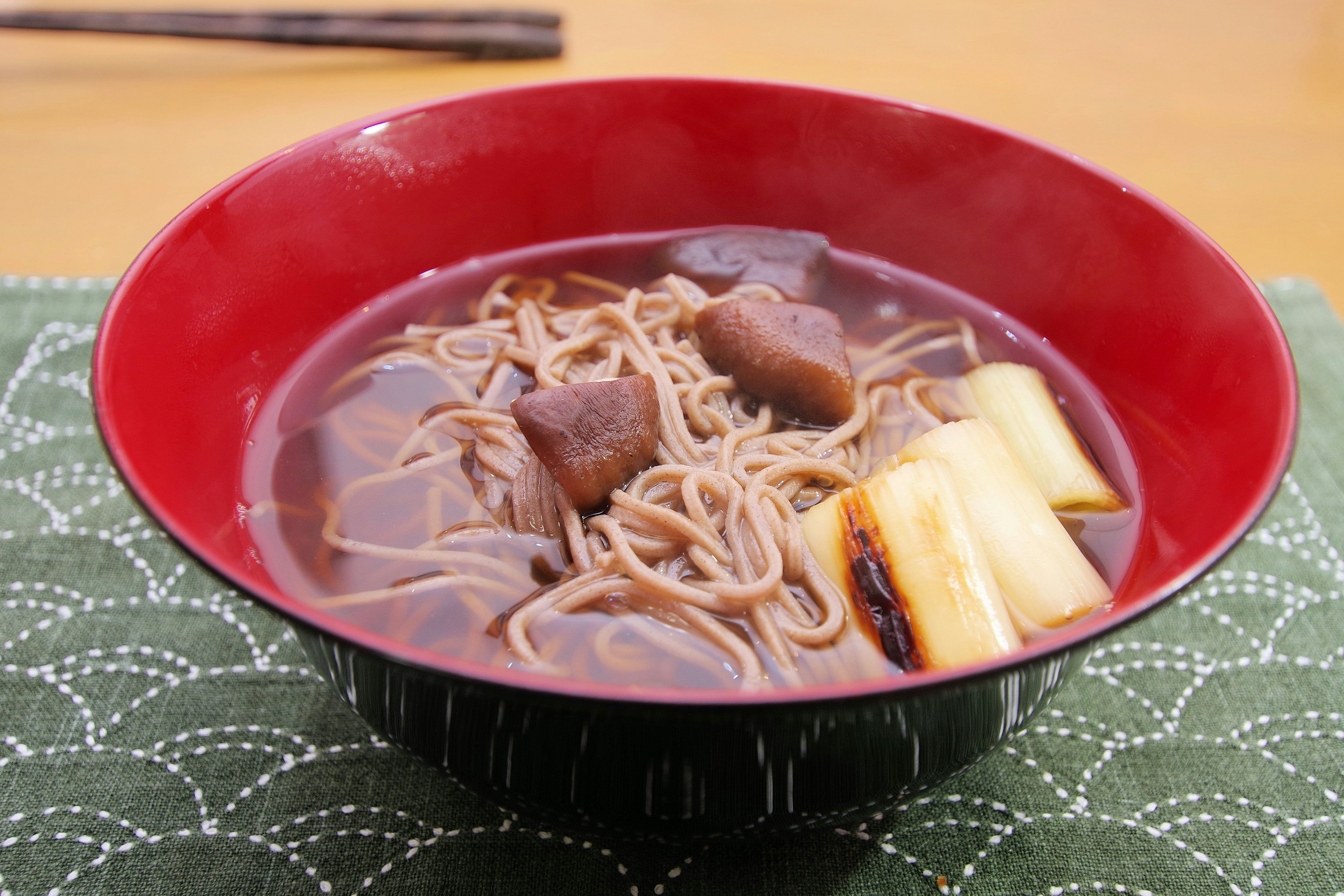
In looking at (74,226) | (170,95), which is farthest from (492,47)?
(74,226)

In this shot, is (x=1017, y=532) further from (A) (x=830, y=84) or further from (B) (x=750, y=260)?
(A) (x=830, y=84)

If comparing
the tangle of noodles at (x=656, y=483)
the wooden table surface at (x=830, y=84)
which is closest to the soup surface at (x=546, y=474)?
the tangle of noodles at (x=656, y=483)

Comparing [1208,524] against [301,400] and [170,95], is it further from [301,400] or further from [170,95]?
[170,95]

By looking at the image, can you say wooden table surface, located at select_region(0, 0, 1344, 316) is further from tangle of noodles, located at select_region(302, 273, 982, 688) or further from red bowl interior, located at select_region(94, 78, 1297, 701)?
tangle of noodles, located at select_region(302, 273, 982, 688)

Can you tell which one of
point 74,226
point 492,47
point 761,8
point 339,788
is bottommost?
point 339,788

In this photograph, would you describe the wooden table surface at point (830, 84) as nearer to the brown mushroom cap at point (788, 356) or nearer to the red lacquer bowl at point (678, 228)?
the red lacquer bowl at point (678, 228)

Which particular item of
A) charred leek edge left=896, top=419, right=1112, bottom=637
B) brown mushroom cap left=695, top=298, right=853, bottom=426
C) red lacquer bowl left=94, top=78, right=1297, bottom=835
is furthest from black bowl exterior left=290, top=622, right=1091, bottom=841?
brown mushroom cap left=695, top=298, right=853, bottom=426

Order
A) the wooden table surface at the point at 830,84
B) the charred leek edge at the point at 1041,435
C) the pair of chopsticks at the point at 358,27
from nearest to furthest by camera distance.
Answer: the charred leek edge at the point at 1041,435
the wooden table surface at the point at 830,84
the pair of chopsticks at the point at 358,27

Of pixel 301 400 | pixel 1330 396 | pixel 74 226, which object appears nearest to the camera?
pixel 301 400
